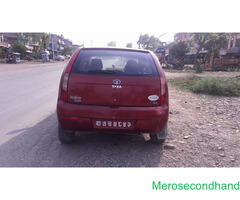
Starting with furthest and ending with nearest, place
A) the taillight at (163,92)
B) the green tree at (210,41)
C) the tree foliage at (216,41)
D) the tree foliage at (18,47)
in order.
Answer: the tree foliage at (18,47) < the tree foliage at (216,41) < the green tree at (210,41) < the taillight at (163,92)

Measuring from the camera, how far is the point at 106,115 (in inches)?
101

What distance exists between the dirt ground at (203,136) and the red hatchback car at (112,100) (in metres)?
0.67

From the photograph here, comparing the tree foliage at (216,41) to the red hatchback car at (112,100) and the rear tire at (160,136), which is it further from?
the red hatchback car at (112,100)

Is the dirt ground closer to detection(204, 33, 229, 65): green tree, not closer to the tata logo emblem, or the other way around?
the tata logo emblem

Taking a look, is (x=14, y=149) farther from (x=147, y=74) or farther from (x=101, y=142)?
(x=147, y=74)

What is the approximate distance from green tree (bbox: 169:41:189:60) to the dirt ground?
2536 cm

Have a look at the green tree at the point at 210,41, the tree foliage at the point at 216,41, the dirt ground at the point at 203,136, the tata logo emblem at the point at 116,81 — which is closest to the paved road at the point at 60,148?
the dirt ground at the point at 203,136

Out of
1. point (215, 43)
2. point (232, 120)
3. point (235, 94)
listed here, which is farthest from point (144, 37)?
point (232, 120)

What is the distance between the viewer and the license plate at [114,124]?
259 centimetres

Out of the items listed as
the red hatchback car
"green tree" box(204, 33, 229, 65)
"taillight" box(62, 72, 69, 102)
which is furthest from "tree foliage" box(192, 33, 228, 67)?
"taillight" box(62, 72, 69, 102)

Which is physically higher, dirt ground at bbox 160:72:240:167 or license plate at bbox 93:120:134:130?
license plate at bbox 93:120:134:130

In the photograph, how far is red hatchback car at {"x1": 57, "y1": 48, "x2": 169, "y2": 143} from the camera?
255 cm

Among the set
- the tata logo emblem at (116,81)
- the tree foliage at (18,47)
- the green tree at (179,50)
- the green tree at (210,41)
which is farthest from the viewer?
the tree foliage at (18,47)

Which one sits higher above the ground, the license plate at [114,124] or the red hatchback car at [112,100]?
the red hatchback car at [112,100]
